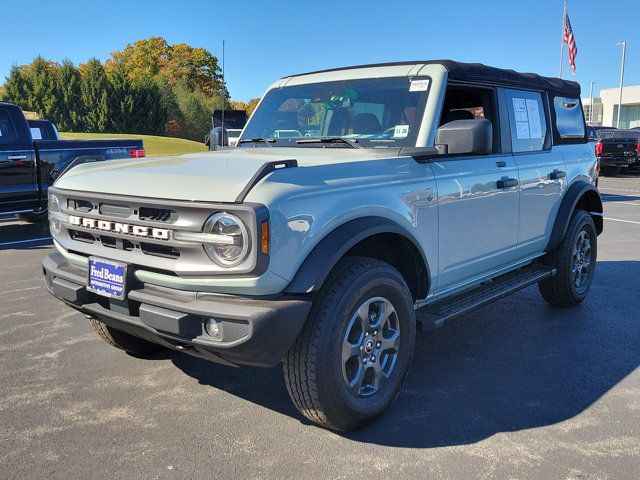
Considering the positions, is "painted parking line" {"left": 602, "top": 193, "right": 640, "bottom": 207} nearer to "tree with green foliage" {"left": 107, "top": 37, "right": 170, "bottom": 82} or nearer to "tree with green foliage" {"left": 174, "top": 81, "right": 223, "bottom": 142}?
"tree with green foliage" {"left": 174, "top": 81, "right": 223, "bottom": 142}

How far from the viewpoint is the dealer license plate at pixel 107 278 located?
9.46 feet

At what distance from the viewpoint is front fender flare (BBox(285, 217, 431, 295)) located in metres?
2.69

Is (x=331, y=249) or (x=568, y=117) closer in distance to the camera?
(x=331, y=249)

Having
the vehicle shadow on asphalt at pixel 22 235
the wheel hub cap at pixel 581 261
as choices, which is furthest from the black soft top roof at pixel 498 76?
the vehicle shadow on asphalt at pixel 22 235

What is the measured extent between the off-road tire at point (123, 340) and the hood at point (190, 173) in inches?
40.6

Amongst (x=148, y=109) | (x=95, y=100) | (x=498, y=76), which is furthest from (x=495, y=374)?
(x=148, y=109)

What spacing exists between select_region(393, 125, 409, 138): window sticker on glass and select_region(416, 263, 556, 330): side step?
3.68ft

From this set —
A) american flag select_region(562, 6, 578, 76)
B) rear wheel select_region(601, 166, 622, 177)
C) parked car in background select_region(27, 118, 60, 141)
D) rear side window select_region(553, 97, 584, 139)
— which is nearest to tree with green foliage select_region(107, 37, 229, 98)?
american flag select_region(562, 6, 578, 76)

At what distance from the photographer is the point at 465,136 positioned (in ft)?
11.2

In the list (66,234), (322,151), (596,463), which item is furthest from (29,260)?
(596,463)

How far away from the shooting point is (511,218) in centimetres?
431

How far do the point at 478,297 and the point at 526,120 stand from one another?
162 cm

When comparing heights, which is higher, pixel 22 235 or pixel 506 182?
pixel 506 182

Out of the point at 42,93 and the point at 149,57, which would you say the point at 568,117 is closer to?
the point at 42,93
